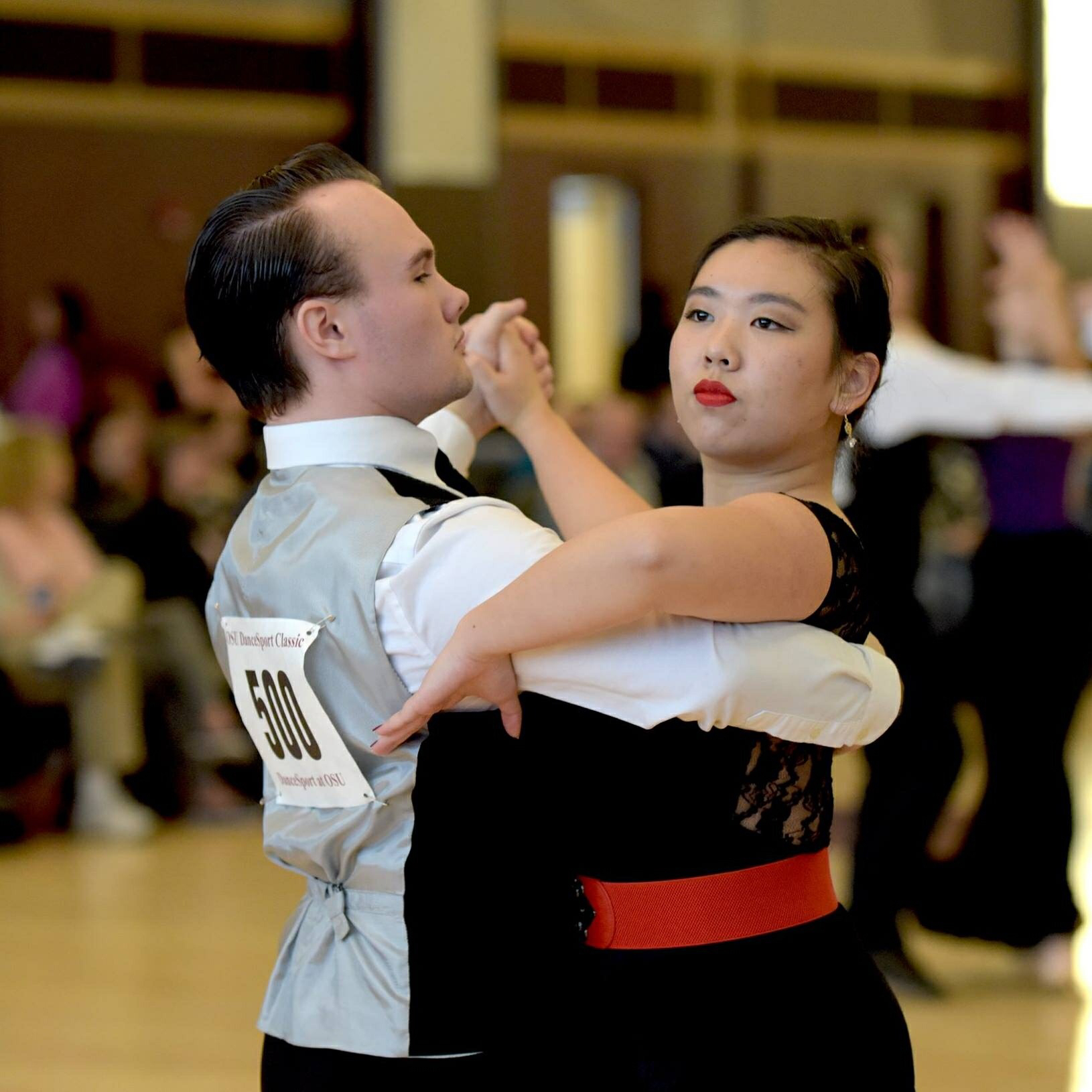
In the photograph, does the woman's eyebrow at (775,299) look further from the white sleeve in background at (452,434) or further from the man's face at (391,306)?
the white sleeve in background at (452,434)

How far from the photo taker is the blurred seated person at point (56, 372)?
6.85 meters

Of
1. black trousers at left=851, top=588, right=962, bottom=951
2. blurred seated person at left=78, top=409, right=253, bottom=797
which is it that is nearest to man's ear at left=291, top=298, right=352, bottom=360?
black trousers at left=851, top=588, right=962, bottom=951

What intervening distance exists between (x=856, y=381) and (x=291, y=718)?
21.5 inches

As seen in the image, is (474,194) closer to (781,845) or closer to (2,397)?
(2,397)

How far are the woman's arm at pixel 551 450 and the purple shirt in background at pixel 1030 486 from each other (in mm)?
2167

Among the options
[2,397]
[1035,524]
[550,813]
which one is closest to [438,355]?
[550,813]

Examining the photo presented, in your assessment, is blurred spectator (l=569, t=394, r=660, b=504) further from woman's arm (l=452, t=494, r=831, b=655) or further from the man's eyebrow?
woman's arm (l=452, t=494, r=831, b=655)

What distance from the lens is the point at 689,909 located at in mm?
1291

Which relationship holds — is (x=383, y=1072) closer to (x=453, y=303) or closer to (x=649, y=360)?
(x=453, y=303)

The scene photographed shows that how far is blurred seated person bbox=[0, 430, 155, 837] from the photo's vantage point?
199 inches

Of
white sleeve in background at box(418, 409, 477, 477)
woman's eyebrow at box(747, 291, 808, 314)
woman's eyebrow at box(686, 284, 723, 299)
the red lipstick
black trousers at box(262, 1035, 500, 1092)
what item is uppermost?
woman's eyebrow at box(686, 284, 723, 299)

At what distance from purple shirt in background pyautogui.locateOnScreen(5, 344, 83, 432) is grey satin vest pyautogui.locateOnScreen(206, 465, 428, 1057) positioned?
18.8ft

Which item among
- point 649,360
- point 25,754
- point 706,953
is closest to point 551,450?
point 706,953

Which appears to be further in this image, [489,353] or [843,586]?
[489,353]
